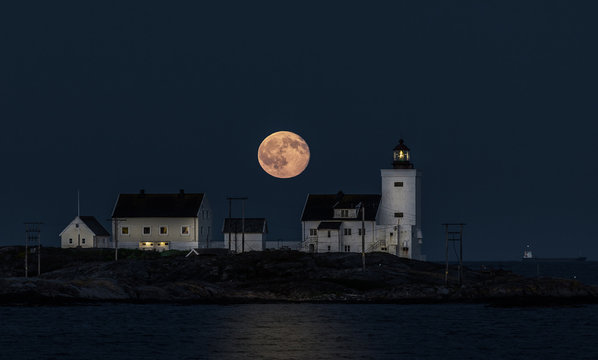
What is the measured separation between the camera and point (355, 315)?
285 feet

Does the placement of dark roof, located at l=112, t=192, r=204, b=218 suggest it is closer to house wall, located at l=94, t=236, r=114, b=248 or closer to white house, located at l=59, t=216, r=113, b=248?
white house, located at l=59, t=216, r=113, b=248

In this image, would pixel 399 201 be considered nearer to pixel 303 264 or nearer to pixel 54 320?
pixel 303 264

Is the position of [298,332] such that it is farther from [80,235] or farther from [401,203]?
[80,235]

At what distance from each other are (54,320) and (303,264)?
100ft

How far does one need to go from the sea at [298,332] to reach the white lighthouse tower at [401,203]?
27.2 m

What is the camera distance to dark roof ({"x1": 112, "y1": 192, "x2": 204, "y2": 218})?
433 ft

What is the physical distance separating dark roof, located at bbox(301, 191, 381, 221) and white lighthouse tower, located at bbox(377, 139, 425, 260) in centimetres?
124

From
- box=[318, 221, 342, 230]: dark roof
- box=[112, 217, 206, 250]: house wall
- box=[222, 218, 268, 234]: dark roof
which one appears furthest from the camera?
box=[222, 218, 268, 234]: dark roof

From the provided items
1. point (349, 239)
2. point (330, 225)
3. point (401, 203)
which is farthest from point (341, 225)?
point (401, 203)

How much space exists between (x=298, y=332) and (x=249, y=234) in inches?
2224

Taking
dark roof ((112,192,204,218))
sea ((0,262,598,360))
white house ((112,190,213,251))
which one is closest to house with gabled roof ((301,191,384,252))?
white house ((112,190,213,251))

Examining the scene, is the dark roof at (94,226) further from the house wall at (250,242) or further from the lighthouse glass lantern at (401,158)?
the lighthouse glass lantern at (401,158)

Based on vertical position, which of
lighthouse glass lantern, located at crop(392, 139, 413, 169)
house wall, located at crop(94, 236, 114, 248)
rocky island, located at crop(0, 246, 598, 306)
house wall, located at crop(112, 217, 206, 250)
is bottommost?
rocky island, located at crop(0, 246, 598, 306)

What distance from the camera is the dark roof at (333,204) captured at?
12469cm
